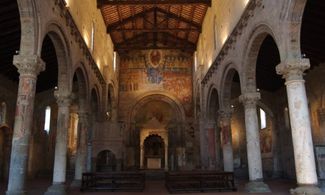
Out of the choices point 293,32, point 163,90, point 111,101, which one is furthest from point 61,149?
point 163,90

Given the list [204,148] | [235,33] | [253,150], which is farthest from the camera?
[204,148]

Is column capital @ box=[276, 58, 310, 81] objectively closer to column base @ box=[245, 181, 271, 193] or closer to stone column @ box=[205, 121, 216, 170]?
column base @ box=[245, 181, 271, 193]

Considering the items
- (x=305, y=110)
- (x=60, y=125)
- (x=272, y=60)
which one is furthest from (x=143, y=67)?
(x=305, y=110)

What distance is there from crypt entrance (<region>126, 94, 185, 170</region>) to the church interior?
124 mm

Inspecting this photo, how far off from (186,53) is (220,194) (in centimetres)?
1899

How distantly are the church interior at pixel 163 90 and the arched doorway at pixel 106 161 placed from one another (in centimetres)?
12

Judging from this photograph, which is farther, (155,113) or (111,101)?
(155,113)

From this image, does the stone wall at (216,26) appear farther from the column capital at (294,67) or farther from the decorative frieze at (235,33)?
the column capital at (294,67)

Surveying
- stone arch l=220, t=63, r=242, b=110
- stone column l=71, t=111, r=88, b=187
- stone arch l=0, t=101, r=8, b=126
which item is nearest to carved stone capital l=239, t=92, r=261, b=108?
stone arch l=220, t=63, r=242, b=110

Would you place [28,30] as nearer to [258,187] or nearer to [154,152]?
[258,187]

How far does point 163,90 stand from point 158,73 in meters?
1.68

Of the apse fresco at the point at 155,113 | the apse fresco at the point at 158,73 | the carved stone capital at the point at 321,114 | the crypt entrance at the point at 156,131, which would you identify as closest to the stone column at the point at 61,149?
the carved stone capital at the point at 321,114

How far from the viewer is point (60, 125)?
12859 millimetres

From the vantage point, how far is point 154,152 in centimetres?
3338
